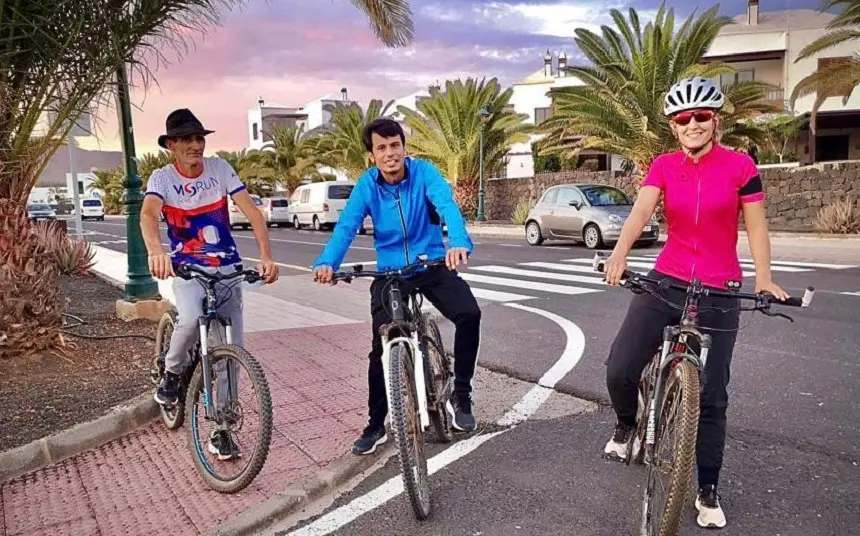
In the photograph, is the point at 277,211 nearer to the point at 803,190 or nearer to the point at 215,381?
the point at 803,190

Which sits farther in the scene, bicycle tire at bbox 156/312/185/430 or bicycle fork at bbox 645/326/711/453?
bicycle tire at bbox 156/312/185/430

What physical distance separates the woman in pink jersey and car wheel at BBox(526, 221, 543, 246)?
16624 mm

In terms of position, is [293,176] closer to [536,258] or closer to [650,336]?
[536,258]

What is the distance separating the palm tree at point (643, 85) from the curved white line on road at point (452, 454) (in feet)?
50.5

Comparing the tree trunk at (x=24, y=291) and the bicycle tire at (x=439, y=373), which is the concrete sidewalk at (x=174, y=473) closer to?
the bicycle tire at (x=439, y=373)

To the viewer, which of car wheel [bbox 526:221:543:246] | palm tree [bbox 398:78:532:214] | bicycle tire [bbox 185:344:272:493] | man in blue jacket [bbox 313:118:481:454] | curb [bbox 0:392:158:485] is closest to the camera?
bicycle tire [bbox 185:344:272:493]

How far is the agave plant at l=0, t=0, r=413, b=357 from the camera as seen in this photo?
18.4 feet

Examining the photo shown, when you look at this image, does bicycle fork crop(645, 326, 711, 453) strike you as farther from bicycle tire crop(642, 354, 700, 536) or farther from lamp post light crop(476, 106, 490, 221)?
lamp post light crop(476, 106, 490, 221)

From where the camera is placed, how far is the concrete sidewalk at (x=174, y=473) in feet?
11.9

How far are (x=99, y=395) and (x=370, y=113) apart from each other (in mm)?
36533

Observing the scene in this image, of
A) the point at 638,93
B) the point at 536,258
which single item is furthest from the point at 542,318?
the point at 638,93

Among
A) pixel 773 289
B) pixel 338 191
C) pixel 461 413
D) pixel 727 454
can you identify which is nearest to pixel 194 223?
pixel 461 413

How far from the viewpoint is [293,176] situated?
49406 millimetres

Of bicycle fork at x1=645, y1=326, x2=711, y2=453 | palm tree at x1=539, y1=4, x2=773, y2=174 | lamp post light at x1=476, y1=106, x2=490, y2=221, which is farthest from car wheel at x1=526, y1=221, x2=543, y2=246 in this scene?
bicycle fork at x1=645, y1=326, x2=711, y2=453
